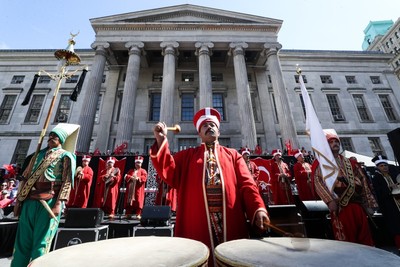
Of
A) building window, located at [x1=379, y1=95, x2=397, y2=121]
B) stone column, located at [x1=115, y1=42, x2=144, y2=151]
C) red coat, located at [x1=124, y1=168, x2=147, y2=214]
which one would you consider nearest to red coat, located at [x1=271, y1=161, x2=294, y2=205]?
red coat, located at [x1=124, y1=168, x2=147, y2=214]

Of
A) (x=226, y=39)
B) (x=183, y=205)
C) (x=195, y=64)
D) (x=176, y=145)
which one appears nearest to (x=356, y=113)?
(x=226, y=39)

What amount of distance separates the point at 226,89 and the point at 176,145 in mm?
7886

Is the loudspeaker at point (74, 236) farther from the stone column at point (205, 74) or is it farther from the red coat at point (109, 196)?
the stone column at point (205, 74)

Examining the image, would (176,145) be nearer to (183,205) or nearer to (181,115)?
(181,115)

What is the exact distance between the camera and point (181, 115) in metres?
18.5

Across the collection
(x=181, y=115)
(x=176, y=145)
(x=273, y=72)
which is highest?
(x=273, y=72)

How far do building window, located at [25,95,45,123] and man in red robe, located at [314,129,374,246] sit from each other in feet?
82.2

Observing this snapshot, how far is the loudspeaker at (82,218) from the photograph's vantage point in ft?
14.2

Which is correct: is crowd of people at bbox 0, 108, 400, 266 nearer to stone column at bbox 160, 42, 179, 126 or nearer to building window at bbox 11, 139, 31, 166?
stone column at bbox 160, 42, 179, 126

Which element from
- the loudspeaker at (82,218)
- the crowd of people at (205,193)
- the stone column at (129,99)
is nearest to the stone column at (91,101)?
the stone column at (129,99)

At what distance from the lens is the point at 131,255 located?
1338 millimetres

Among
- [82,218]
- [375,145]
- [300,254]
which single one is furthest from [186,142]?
[375,145]

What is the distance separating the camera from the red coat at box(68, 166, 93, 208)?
7.16 metres

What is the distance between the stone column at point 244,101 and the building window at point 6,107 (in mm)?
23457
